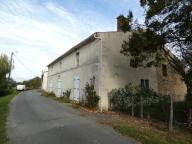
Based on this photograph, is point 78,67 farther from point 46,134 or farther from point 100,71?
point 46,134

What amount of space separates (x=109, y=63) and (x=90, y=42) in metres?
2.92

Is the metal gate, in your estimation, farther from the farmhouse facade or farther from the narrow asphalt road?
the narrow asphalt road

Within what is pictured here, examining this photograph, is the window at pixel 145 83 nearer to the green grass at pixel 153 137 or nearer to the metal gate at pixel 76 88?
the metal gate at pixel 76 88

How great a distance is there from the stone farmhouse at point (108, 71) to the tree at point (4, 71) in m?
18.9

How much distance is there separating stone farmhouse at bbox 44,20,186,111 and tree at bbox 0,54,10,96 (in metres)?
18.9

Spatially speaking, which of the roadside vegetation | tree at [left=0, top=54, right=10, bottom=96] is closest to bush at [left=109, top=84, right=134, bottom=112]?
the roadside vegetation

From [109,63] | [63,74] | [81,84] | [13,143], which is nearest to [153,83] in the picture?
[109,63]

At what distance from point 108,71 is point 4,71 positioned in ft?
102

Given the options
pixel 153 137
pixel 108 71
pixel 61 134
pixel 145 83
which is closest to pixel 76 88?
pixel 108 71

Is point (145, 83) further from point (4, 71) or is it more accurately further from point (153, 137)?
point (4, 71)

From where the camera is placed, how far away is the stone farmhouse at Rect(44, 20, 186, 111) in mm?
17500

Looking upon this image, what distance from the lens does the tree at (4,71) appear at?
3813cm

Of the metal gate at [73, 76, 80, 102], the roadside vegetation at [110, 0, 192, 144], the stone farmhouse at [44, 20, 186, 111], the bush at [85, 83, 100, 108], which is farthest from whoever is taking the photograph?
the metal gate at [73, 76, 80, 102]

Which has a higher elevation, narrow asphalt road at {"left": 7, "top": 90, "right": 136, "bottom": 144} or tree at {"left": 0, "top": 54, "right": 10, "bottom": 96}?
tree at {"left": 0, "top": 54, "right": 10, "bottom": 96}
